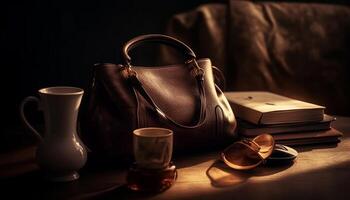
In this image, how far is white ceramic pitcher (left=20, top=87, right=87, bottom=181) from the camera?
0.97m

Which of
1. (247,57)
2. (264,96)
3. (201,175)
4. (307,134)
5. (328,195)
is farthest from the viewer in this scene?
(247,57)

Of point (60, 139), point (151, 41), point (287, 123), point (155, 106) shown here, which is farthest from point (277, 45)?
point (60, 139)

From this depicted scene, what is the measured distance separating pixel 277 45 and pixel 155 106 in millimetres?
1009

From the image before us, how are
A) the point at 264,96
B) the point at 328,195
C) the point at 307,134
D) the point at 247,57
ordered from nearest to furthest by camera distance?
1. the point at 328,195
2. the point at 307,134
3. the point at 264,96
4. the point at 247,57

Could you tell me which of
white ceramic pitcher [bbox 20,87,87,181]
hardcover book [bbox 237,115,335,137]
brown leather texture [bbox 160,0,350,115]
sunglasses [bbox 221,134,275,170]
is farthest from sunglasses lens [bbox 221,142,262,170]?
brown leather texture [bbox 160,0,350,115]

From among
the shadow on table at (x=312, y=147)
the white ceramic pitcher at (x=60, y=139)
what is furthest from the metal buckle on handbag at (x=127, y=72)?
the shadow on table at (x=312, y=147)

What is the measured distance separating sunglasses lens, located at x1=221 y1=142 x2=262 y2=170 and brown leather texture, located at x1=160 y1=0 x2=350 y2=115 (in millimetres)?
885

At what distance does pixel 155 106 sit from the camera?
43.4 inches

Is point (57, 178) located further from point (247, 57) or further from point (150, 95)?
point (247, 57)

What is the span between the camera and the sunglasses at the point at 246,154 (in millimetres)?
1078

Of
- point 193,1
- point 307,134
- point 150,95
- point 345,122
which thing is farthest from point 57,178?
point 193,1

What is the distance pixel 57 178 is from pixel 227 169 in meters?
0.33

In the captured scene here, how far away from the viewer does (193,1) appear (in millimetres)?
2094

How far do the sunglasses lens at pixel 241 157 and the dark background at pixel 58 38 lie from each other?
0.94 metres
